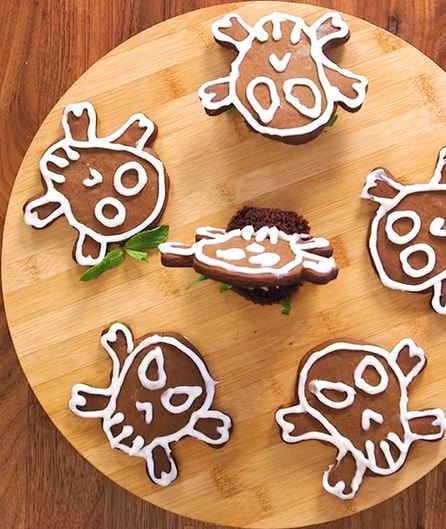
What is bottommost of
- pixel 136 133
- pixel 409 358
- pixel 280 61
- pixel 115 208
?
pixel 409 358

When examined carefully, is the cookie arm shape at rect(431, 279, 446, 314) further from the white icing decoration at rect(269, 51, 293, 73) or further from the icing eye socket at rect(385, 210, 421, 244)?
the white icing decoration at rect(269, 51, 293, 73)

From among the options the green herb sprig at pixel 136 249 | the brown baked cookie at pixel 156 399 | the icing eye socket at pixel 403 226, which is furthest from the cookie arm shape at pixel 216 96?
the brown baked cookie at pixel 156 399

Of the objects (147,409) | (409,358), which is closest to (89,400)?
(147,409)

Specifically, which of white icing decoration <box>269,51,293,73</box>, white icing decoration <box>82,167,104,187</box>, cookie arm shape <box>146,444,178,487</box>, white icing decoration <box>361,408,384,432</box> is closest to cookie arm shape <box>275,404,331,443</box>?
white icing decoration <box>361,408,384,432</box>

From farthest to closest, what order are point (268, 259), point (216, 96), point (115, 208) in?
point (115, 208), point (216, 96), point (268, 259)

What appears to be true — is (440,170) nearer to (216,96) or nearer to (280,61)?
(280,61)
